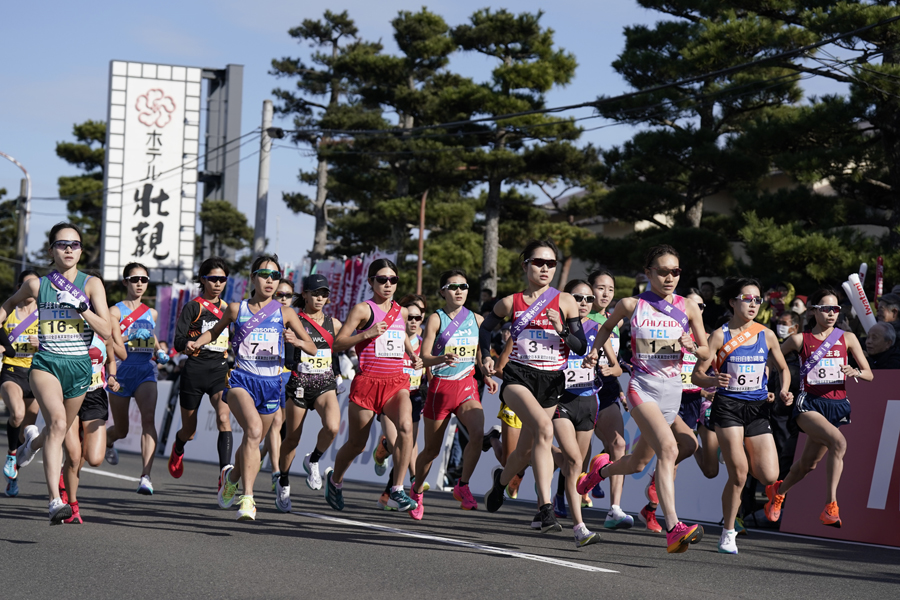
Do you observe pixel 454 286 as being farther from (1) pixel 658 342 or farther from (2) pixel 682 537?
(2) pixel 682 537

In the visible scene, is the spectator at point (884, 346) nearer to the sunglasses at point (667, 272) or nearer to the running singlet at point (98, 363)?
the sunglasses at point (667, 272)

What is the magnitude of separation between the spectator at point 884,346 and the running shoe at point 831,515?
6.26 ft

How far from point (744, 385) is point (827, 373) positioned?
154 centimetres

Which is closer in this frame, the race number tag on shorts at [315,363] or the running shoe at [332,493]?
the running shoe at [332,493]

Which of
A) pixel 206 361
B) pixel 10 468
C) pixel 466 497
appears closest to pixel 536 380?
pixel 466 497

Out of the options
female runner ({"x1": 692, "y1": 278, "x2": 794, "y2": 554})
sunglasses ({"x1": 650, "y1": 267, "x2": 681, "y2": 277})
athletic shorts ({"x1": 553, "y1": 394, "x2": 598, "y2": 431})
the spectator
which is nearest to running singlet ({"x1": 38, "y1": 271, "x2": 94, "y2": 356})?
athletic shorts ({"x1": 553, "y1": 394, "x2": 598, "y2": 431})

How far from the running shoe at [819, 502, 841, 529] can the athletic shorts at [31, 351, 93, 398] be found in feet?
21.1

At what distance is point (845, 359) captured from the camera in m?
9.80

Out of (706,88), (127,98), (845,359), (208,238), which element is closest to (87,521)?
(845,359)

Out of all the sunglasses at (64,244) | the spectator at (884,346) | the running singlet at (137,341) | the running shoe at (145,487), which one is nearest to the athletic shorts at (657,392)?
the spectator at (884,346)

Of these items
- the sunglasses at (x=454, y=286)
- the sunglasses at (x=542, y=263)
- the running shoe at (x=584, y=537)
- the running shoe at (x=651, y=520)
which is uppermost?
the sunglasses at (x=542, y=263)

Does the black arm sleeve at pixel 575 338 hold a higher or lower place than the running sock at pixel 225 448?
higher

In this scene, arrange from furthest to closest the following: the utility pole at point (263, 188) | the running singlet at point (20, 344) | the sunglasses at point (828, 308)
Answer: the utility pole at point (263, 188) < the running singlet at point (20, 344) < the sunglasses at point (828, 308)

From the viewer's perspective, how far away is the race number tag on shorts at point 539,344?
8.09 meters
